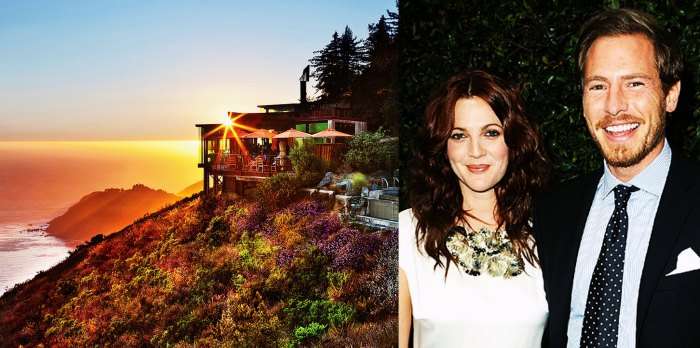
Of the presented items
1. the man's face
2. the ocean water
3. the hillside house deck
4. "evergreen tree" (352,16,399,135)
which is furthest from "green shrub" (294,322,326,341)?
the man's face

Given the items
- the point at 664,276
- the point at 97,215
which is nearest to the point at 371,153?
the point at 97,215

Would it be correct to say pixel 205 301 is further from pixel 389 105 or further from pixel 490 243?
pixel 490 243

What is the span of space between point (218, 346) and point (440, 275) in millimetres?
3548

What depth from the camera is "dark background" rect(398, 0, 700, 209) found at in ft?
5.71

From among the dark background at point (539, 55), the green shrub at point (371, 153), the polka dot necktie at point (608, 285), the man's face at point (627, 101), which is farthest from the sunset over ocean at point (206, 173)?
the man's face at point (627, 101)

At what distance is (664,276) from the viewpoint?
140 centimetres

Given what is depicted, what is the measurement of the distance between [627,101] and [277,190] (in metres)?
3.88

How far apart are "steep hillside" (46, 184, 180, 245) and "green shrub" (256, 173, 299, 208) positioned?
3.23ft

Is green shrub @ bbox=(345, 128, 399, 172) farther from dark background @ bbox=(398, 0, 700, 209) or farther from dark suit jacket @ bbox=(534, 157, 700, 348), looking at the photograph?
dark suit jacket @ bbox=(534, 157, 700, 348)

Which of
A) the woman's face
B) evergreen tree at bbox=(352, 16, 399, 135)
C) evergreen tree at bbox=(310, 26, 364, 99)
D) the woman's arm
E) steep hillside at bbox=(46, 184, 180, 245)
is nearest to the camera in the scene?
the woman's face

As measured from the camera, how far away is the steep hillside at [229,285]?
4.93 meters

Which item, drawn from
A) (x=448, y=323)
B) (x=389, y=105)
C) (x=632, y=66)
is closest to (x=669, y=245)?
(x=632, y=66)

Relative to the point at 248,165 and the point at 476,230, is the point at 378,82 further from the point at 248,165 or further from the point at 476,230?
the point at 476,230

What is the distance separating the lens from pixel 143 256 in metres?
5.01
